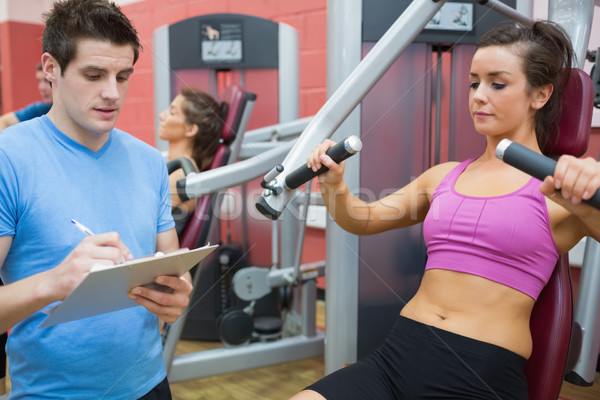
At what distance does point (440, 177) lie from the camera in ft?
4.10

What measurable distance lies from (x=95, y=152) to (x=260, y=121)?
1.69 meters

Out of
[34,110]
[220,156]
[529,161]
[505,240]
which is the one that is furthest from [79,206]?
[34,110]

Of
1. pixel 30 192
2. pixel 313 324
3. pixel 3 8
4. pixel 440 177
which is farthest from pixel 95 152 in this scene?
pixel 3 8

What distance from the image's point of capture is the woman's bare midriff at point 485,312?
1020 mm

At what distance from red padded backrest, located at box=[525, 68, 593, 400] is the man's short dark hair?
0.98 metres

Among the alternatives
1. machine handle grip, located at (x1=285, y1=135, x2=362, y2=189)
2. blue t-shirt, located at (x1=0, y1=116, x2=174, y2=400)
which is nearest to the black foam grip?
machine handle grip, located at (x1=285, y1=135, x2=362, y2=189)

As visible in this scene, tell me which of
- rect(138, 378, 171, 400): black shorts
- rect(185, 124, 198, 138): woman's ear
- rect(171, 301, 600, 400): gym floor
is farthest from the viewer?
rect(185, 124, 198, 138): woman's ear

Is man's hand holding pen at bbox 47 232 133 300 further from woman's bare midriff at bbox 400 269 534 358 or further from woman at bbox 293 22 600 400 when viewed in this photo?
woman's bare midriff at bbox 400 269 534 358

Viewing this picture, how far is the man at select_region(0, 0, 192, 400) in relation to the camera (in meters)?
0.78

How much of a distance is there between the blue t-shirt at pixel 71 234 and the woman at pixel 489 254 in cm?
34

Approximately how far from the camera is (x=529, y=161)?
28.8 inches

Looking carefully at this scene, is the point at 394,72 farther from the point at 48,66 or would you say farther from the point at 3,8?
the point at 3,8

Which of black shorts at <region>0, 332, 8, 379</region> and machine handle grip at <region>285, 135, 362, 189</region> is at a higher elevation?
machine handle grip at <region>285, 135, 362, 189</region>

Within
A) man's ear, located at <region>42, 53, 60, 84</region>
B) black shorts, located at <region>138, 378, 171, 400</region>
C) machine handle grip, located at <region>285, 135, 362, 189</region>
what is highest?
man's ear, located at <region>42, 53, 60, 84</region>
